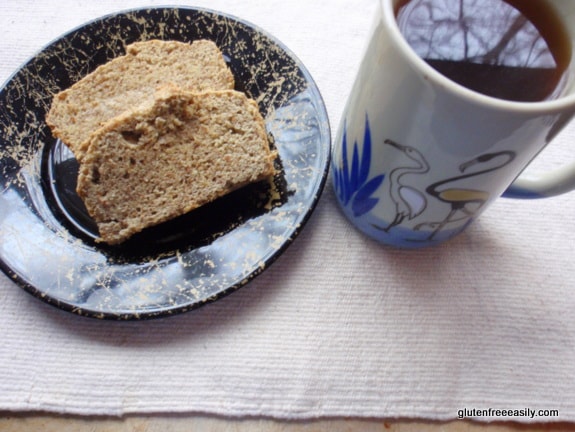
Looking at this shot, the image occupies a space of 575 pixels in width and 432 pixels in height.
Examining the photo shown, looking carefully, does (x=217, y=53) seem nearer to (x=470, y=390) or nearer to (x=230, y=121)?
(x=230, y=121)

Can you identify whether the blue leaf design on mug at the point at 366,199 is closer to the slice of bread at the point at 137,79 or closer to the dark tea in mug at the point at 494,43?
the dark tea in mug at the point at 494,43

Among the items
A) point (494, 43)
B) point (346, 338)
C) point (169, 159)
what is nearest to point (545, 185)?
point (494, 43)

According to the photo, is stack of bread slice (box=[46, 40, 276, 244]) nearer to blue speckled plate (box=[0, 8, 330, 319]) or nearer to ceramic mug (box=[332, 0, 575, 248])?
blue speckled plate (box=[0, 8, 330, 319])

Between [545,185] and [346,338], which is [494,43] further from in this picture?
[346,338]

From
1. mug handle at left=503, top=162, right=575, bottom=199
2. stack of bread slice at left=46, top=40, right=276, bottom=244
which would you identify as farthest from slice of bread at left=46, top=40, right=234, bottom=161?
mug handle at left=503, top=162, right=575, bottom=199

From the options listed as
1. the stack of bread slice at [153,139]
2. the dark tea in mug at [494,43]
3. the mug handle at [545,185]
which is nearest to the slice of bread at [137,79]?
the stack of bread slice at [153,139]

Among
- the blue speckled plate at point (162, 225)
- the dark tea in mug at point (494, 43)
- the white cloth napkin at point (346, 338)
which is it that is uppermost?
the dark tea in mug at point (494, 43)
